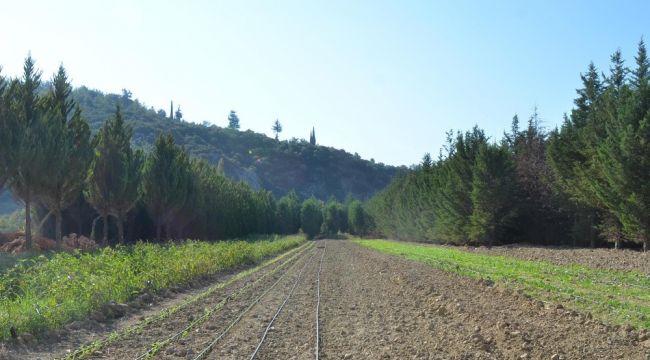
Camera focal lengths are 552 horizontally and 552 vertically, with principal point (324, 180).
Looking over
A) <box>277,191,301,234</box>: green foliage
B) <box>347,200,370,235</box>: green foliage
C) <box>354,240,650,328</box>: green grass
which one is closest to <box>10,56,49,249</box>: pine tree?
<box>354,240,650,328</box>: green grass

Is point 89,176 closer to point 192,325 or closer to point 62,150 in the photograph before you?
point 62,150

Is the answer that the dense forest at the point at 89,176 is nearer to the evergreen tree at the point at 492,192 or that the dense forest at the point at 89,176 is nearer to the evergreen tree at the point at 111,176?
the evergreen tree at the point at 111,176

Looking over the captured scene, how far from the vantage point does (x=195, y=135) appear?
17400 cm

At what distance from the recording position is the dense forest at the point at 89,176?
24.0 m

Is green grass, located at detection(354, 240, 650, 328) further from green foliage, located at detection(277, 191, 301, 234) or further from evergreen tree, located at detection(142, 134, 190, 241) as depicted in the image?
green foliage, located at detection(277, 191, 301, 234)

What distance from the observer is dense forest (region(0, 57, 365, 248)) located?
2403 centimetres

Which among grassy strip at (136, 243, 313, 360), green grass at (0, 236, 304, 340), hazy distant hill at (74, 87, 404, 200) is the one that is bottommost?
grassy strip at (136, 243, 313, 360)

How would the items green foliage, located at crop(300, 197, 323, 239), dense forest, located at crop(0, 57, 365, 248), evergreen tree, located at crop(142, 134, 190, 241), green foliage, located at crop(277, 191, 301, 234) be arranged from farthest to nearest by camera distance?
green foliage, located at crop(300, 197, 323, 239) → green foliage, located at crop(277, 191, 301, 234) → evergreen tree, located at crop(142, 134, 190, 241) → dense forest, located at crop(0, 57, 365, 248)

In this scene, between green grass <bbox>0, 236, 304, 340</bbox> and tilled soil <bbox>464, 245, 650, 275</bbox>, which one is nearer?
green grass <bbox>0, 236, 304, 340</bbox>

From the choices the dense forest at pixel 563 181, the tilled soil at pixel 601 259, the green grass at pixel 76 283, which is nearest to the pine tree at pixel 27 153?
the green grass at pixel 76 283

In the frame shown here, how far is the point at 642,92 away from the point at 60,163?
27877 millimetres

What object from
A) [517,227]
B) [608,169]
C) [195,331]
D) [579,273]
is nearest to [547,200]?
[517,227]

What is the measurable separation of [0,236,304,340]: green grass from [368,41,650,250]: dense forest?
804 inches

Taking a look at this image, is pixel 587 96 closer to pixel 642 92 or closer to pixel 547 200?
pixel 547 200
